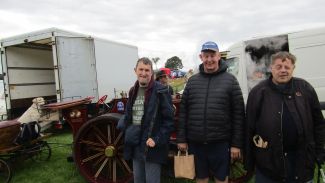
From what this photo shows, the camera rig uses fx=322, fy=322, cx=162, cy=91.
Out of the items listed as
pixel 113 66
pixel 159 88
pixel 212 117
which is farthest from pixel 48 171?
pixel 113 66

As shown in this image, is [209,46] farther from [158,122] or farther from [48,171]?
[48,171]

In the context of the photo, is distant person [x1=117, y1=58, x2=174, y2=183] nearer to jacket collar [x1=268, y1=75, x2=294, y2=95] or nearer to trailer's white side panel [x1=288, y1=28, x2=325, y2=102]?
jacket collar [x1=268, y1=75, x2=294, y2=95]

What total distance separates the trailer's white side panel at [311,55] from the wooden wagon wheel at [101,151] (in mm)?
4777

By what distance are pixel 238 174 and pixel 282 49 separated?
400 cm

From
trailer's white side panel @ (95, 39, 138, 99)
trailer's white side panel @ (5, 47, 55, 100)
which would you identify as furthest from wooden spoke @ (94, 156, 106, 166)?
trailer's white side panel @ (5, 47, 55, 100)

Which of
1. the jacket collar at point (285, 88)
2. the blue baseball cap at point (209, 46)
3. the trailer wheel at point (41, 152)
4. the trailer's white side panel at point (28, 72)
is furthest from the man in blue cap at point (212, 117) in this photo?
the trailer's white side panel at point (28, 72)

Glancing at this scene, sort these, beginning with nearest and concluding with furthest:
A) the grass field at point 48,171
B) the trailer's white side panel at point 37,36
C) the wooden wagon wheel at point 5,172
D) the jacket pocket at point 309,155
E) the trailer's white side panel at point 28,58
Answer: the jacket pocket at point 309,155
the wooden wagon wheel at point 5,172
the grass field at point 48,171
the trailer's white side panel at point 37,36
the trailer's white side panel at point 28,58

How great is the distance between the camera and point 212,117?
2.94 metres

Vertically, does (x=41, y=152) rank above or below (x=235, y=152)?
below

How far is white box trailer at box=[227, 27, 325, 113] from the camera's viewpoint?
23.1 feet

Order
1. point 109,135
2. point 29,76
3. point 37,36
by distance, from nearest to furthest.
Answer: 1. point 109,135
2. point 37,36
3. point 29,76

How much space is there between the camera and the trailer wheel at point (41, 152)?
18.9ft

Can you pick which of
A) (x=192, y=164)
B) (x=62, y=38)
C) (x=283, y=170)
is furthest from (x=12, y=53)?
(x=283, y=170)

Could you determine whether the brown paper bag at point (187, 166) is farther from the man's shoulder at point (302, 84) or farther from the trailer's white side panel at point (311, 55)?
the trailer's white side panel at point (311, 55)
